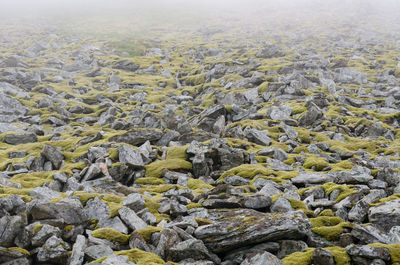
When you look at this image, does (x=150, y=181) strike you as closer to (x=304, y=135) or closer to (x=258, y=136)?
(x=258, y=136)

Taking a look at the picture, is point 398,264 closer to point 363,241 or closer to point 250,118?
point 363,241

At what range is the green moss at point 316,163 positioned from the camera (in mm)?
23602

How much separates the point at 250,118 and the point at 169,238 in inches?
992

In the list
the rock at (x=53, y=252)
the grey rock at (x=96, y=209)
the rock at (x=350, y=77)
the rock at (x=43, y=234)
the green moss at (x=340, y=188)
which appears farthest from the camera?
the rock at (x=350, y=77)

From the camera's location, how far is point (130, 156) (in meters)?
24.4

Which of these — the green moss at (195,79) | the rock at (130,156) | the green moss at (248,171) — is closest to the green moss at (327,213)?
the green moss at (248,171)

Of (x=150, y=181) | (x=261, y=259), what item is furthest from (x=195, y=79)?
(x=261, y=259)

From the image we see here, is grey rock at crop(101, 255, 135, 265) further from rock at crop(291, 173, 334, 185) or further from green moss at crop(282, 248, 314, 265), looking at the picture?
rock at crop(291, 173, 334, 185)

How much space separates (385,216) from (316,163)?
32.3ft

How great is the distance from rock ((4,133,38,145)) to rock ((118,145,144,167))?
40.4ft

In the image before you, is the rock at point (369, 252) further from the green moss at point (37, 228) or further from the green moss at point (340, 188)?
the green moss at point (37, 228)

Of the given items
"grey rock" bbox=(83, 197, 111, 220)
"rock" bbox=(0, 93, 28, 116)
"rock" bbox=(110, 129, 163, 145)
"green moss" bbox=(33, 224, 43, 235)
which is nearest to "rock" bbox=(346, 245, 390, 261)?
"grey rock" bbox=(83, 197, 111, 220)

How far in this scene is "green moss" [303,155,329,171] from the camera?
23602mm

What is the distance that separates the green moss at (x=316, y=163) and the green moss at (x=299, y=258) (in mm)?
12411
